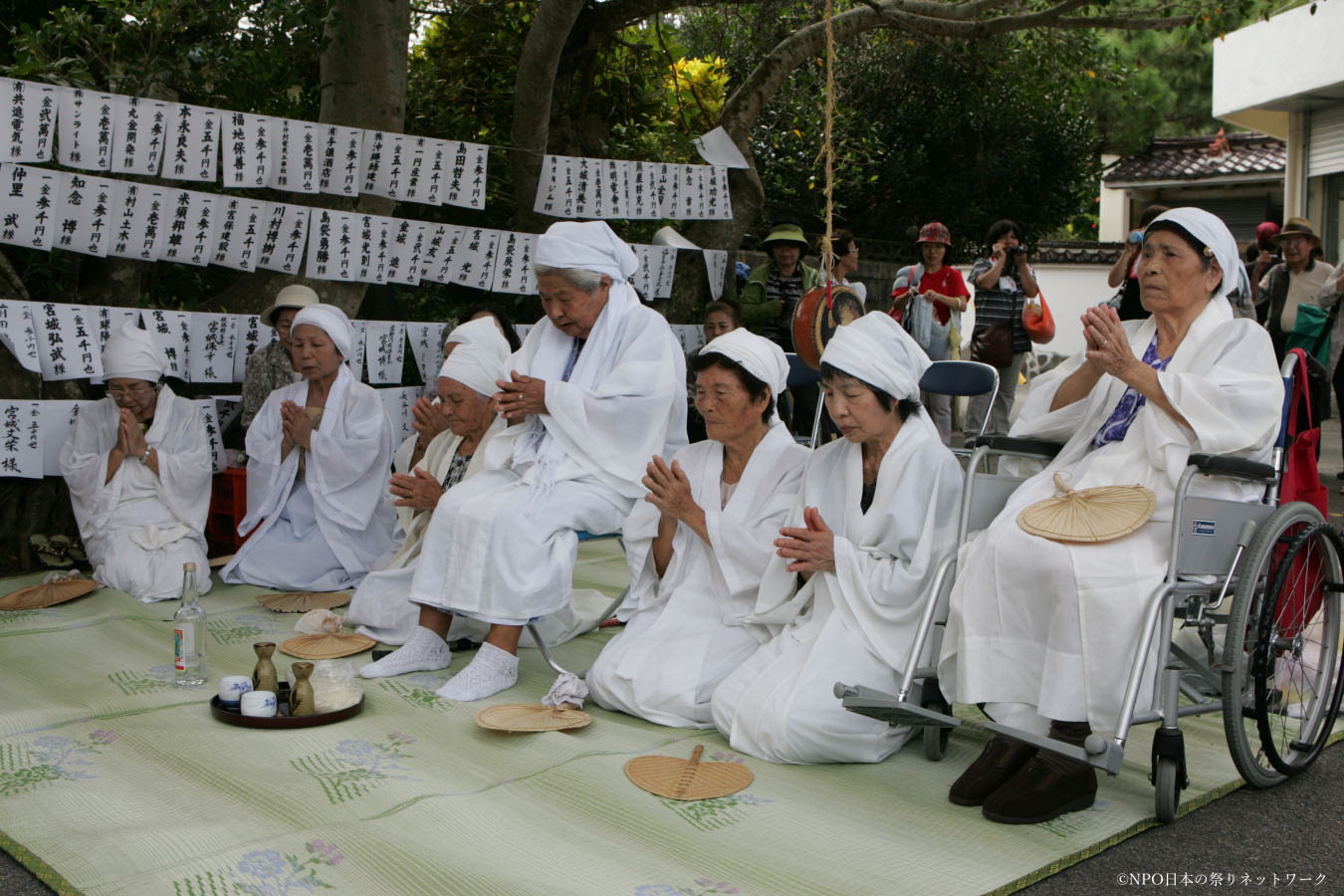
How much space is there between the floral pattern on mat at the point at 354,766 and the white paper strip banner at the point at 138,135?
3648mm

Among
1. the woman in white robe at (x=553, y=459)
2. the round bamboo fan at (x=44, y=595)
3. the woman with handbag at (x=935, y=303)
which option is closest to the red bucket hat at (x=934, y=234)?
the woman with handbag at (x=935, y=303)

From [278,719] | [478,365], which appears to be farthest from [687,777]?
[478,365]

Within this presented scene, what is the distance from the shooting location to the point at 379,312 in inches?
312

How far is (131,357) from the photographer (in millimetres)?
5699

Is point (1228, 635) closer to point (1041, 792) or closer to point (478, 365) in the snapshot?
point (1041, 792)

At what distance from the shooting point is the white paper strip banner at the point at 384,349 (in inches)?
280

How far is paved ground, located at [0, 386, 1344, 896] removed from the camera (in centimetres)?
286

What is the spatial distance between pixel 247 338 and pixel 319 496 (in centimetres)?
136

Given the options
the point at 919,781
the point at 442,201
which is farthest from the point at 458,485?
the point at 442,201

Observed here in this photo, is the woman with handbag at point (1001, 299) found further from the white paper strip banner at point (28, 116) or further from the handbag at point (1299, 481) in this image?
the white paper strip banner at point (28, 116)

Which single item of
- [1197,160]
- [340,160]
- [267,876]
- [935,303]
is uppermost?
[1197,160]

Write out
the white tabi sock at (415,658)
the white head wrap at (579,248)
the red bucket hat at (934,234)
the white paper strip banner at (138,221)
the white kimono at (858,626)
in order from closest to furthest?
the white kimono at (858,626) → the white tabi sock at (415,658) → the white head wrap at (579,248) → the white paper strip banner at (138,221) → the red bucket hat at (934,234)

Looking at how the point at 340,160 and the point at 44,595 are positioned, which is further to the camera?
the point at 340,160

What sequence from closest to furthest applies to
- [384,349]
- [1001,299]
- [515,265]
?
1. [384,349]
2. [515,265]
3. [1001,299]
